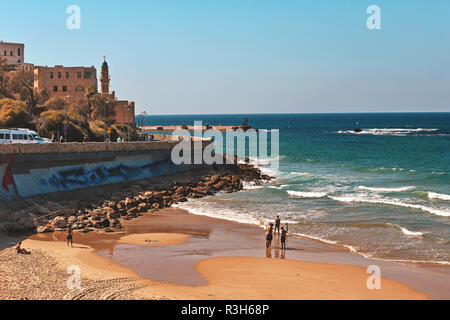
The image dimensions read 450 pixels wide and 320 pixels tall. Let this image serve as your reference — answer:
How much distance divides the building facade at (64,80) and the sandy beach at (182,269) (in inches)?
2027

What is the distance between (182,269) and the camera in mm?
24953

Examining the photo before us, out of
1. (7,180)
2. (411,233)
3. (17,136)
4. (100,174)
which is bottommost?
(411,233)

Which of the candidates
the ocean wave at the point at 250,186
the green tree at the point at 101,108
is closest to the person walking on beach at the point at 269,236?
the ocean wave at the point at 250,186

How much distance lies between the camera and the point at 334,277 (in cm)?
2394

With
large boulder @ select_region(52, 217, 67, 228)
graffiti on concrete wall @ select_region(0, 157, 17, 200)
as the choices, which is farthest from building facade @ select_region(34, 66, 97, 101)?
large boulder @ select_region(52, 217, 67, 228)

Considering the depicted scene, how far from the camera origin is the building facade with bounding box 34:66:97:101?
80625 mm

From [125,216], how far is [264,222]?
9.56m

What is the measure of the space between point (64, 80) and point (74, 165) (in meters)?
40.5

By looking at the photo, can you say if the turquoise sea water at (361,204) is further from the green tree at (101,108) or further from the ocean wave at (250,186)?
the green tree at (101,108)

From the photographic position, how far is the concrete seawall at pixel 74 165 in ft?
126

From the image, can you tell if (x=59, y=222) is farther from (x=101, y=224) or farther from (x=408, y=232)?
(x=408, y=232)

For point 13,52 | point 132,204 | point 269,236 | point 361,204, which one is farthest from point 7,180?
point 13,52

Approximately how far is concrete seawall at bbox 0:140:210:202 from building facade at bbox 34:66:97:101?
3123 centimetres
